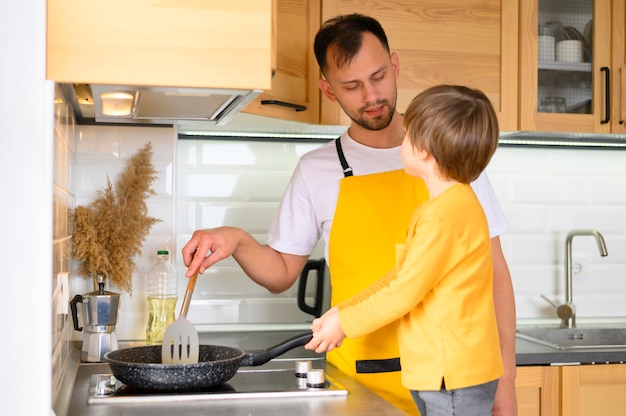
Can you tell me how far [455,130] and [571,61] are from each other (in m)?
1.29

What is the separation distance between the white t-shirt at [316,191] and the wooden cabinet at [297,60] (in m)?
0.27

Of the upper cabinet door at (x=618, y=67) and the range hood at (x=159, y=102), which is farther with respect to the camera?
the upper cabinet door at (x=618, y=67)

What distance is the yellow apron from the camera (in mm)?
2064

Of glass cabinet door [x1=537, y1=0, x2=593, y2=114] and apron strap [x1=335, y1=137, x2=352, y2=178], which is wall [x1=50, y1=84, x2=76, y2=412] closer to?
apron strap [x1=335, y1=137, x2=352, y2=178]

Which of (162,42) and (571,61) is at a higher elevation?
(571,61)

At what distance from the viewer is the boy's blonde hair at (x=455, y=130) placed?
65.6 inches

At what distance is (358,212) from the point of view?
214cm

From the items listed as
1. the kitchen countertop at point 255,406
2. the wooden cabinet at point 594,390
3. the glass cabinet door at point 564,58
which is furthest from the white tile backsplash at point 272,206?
the kitchen countertop at point 255,406

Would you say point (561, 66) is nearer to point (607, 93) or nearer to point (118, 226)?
point (607, 93)

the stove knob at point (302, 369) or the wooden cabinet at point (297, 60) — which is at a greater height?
the wooden cabinet at point (297, 60)

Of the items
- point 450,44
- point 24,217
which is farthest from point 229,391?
point 450,44

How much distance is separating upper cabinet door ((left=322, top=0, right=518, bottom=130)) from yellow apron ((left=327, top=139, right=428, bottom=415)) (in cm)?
46

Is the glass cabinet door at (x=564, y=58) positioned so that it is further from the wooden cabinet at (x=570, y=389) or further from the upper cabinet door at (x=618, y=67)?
the wooden cabinet at (x=570, y=389)

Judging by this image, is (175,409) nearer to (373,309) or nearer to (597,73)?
(373,309)
